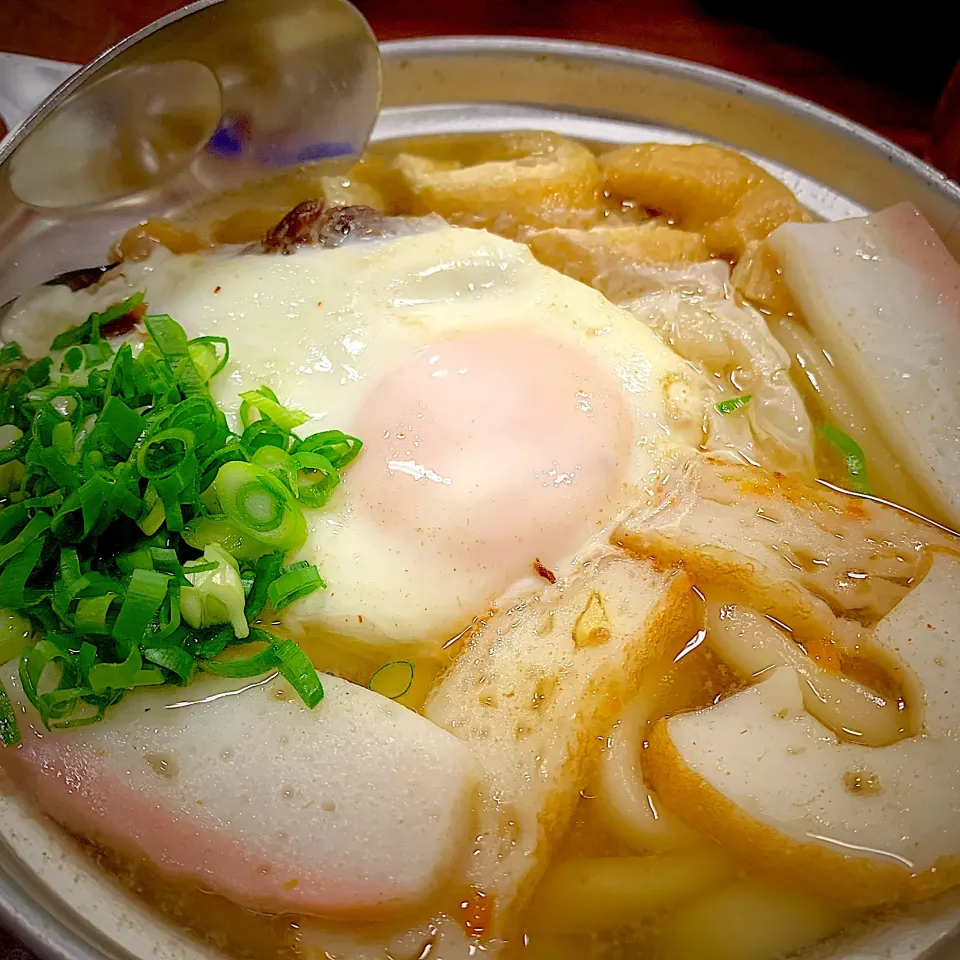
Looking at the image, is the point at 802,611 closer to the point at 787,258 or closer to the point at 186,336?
the point at 787,258

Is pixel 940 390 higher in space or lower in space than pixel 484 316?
higher

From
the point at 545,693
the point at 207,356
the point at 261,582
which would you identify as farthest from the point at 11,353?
the point at 545,693

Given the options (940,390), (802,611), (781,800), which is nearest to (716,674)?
(802,611)

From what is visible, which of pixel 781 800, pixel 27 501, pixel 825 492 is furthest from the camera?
pixel 825 492

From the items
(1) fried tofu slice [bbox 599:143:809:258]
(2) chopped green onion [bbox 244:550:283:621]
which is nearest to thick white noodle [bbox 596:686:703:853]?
(2) chopped green onion [bbox 244:550:283:621]

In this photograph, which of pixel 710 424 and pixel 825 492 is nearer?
pixel 825 492

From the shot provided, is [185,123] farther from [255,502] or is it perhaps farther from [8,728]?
[8,728]

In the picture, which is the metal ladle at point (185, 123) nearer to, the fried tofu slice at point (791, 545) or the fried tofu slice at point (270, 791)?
the fried tofu slice at point (270, 791)
